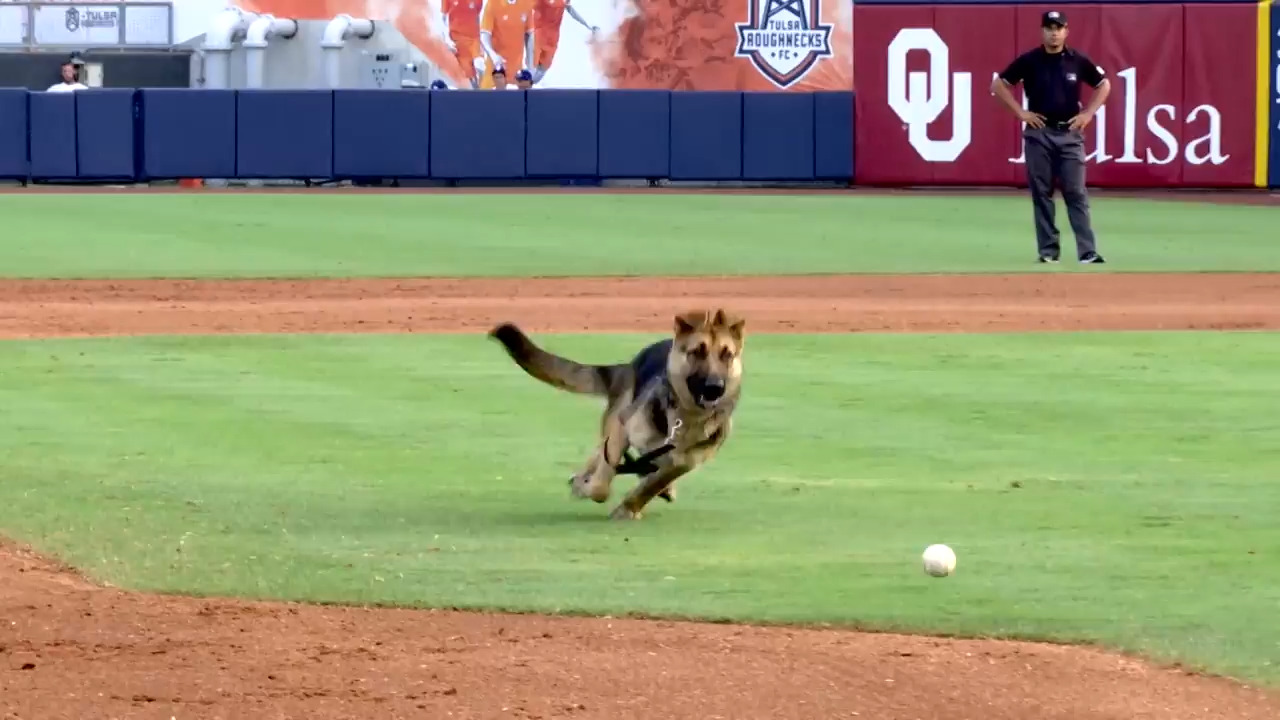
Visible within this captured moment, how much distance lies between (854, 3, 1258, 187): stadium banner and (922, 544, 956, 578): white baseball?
26.6 meters

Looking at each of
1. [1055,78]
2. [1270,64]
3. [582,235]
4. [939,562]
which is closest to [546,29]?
[1270,64]

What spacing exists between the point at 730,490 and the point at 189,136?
26470 millimetres

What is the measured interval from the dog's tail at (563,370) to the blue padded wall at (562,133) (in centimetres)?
2606

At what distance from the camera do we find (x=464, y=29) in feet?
155

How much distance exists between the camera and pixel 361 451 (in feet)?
34.2

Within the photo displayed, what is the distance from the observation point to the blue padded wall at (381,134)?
3488cm

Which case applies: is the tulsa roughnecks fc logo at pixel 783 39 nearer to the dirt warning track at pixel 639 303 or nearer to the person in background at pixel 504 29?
the person in background at pixel 504 29

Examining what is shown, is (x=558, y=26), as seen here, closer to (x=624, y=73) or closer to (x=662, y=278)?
(x=624, y=73)

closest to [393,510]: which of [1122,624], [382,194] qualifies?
[1122,624]

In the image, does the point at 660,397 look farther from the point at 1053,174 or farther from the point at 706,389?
the point at 1053,174

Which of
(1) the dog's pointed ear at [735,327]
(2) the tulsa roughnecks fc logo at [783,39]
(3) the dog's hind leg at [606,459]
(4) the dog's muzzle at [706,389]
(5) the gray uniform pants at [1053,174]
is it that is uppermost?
(2) the tulsa roughnecks fc logo at [783,39]

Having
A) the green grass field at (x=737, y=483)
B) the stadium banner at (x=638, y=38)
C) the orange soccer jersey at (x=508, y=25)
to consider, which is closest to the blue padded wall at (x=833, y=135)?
the stadium banner at (x=638, y=38)

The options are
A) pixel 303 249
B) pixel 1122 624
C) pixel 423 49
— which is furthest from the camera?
pixel 423 49

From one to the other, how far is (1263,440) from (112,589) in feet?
18.1
